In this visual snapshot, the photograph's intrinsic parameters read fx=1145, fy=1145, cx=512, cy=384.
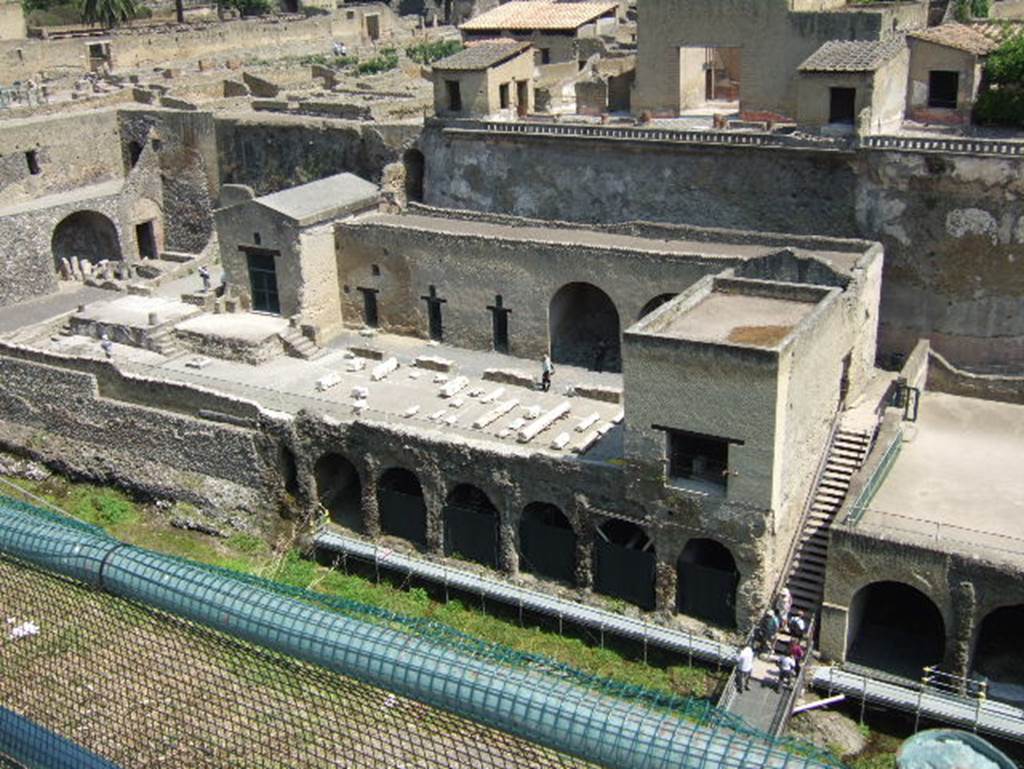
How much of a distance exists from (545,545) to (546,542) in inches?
4.2

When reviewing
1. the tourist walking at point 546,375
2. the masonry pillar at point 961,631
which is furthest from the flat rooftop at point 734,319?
the masonry pillar at point 961,631

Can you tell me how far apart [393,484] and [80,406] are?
11.1 meters

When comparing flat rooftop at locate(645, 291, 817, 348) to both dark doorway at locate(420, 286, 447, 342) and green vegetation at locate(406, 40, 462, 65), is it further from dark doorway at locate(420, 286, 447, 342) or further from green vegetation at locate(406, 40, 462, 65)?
green vegetation at locate(406, 40, 462, 65)

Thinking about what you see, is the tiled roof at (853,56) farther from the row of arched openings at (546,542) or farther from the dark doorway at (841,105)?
the row of arched openings at (546,542)

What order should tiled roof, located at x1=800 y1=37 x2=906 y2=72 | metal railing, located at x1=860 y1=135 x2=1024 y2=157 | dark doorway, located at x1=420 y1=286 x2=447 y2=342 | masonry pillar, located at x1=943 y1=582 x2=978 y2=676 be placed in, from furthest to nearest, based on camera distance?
dark doorway, located at x1=420 y1=286 x2=447 y2=342
tiled roof, located at x1=800 y1=37 x2=906 y2=72
metal railing, located at x1=860 y1=135 x2=1024 y2=157
masonry pillar, located at x1=943 y1=582 x2=978 y2=676

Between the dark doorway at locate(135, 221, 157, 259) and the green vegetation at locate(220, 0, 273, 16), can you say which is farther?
the green vegetation at locate(220, 0, 273, 16)

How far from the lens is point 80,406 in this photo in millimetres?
36000

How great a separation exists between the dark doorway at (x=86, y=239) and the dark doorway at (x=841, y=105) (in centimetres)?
3073

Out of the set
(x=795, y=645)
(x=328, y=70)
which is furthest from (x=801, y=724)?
(x=328, y=70)

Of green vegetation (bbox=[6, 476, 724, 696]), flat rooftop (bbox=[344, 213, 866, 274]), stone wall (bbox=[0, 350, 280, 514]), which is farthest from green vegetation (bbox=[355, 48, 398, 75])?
green vegetation (bbox=[6, 476, 724, 696])

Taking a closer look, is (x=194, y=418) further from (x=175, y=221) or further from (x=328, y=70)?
(x=328, y=70)

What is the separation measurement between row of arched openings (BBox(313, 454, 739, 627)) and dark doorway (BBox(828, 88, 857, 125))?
49.5 feet

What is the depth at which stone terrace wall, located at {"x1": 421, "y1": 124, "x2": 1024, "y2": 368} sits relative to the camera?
106 feet

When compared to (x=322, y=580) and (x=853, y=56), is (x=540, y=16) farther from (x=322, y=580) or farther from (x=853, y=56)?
(x=322, y=580)
